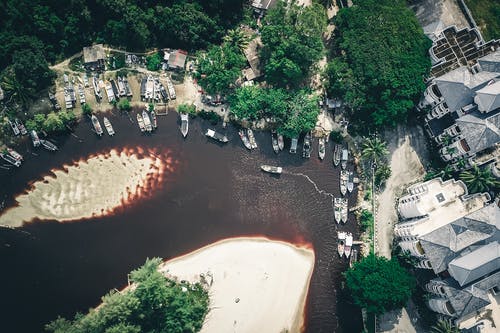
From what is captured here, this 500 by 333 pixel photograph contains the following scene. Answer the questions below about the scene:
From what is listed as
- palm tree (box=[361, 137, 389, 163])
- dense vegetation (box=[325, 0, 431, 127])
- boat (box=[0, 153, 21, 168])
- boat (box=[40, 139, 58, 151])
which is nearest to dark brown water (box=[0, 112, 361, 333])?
boat (box=[40, 139, 58, 151])

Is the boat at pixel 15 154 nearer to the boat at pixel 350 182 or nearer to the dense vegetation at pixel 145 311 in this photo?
the dense vegetation at pixel 145 311

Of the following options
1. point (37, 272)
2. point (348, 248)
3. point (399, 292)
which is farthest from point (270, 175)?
point (37, 272)

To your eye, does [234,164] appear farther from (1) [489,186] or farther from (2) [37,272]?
(1) [489,186]

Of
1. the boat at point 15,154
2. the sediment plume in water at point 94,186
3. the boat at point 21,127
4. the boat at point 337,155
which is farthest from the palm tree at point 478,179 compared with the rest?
the boat at point 15,154

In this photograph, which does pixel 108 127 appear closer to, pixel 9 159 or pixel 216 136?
pixel 9 159

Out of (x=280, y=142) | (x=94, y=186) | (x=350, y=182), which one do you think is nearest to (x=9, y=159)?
(x=94, y=186)

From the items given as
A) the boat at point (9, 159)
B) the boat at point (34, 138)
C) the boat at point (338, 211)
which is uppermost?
the boat at point (34, 138)
